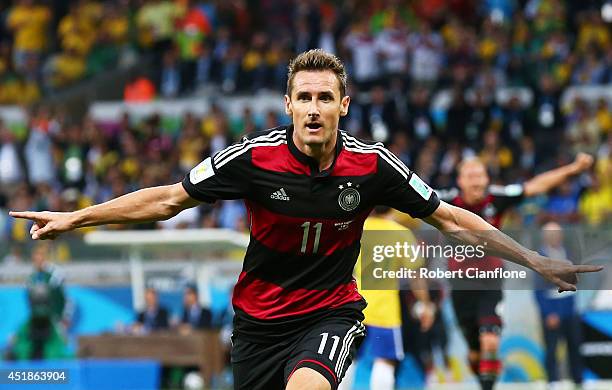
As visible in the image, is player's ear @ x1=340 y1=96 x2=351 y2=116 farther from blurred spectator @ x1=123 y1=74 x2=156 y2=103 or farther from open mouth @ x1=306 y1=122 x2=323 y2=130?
blurred spectator @ x1=123 y1=74 x2=156 y2=103

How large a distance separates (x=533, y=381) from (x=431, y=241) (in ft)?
18.1

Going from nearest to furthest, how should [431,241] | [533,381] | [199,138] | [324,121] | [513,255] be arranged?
[324,121] → [513,255] → [431,241] → [533,381] → [199,138]

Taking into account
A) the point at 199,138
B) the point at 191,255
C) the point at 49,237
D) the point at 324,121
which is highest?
the point at 199,138

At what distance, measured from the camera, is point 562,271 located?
656cm

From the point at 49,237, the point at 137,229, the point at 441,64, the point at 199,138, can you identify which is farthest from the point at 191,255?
the point at 49,237

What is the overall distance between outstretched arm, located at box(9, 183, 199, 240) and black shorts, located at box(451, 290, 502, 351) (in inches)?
158

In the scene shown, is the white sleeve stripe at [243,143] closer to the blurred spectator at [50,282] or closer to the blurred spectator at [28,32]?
the blurred spectator at [50,282]

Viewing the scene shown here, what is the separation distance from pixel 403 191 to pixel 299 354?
1.00m

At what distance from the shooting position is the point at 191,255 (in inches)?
611

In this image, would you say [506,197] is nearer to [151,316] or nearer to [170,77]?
[151,316]

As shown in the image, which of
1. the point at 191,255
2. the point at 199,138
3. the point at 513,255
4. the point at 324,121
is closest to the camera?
the point at 324,121

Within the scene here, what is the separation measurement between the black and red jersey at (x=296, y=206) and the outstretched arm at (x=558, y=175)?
10.4 feet

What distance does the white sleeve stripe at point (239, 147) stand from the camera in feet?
20.9

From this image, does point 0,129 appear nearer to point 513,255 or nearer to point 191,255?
point 191,255
